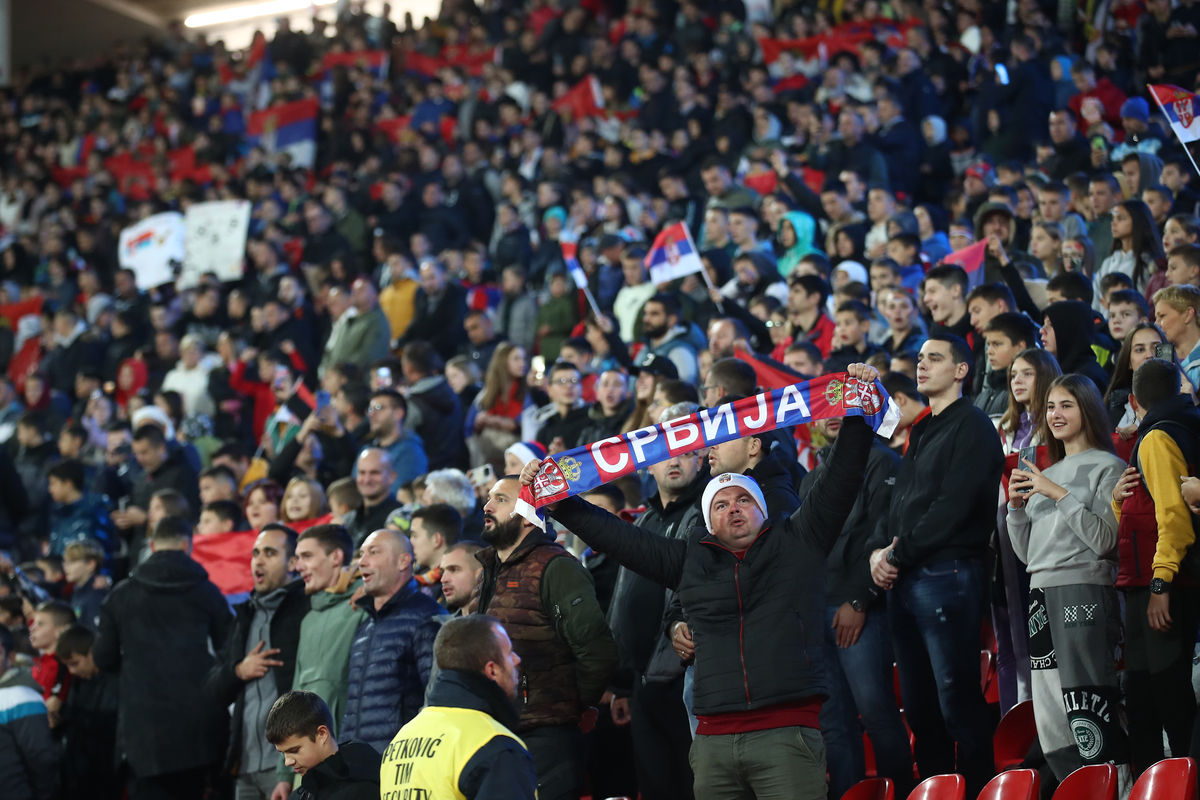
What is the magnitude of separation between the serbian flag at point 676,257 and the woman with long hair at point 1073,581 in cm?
490

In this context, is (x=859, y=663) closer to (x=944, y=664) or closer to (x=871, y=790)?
(x=944, y=664)

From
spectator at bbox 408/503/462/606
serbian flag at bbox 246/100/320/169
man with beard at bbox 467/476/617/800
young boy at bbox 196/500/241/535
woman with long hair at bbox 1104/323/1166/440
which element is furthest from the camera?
serbian flag at bbox 246/100/320/169

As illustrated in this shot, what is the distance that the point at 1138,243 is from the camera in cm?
742

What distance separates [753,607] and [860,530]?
122 cm

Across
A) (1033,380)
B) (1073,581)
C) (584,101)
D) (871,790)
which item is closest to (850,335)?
(1033,380)

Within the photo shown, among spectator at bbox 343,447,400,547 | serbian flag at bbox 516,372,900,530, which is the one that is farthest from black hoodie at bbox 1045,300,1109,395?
spectator at bbox 343,447,400,547

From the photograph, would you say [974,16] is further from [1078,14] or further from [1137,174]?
[1137,174]

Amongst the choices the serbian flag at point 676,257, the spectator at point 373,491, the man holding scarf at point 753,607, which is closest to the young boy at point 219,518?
the spectator at point 373,491

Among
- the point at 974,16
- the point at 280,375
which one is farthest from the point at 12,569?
the point at 974,16

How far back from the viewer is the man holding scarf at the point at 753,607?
169 inches

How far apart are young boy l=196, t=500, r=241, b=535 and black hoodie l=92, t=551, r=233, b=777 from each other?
1293 mm

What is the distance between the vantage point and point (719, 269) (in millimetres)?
10398

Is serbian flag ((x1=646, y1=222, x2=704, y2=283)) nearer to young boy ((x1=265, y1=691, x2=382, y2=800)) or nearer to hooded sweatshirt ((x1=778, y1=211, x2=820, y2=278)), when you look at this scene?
hooded sweatshirt ((x1=778, y1=211, x2=820, y2=278))

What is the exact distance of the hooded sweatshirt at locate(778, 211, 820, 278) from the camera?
1042 centimetres
